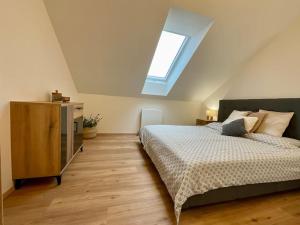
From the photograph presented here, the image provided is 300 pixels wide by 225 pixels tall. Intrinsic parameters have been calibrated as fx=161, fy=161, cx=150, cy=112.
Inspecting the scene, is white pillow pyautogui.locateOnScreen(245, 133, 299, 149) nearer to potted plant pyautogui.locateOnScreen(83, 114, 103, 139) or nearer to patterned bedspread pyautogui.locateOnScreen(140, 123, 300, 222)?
patterned bedspread pyautogui.locateOnScreen(140, 123, 300, 222)

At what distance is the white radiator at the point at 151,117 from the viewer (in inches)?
174

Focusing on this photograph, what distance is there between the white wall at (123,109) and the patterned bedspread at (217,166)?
249 cm

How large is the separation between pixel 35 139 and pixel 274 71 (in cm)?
379

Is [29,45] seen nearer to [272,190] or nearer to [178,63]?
[178,63]

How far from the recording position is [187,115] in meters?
4.96

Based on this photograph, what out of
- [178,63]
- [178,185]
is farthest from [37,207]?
[178,63]

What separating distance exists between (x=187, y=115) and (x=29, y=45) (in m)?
4.10

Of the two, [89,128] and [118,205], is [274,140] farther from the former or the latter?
[89,128]

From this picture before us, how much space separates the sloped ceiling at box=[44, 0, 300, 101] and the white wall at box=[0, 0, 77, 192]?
1.16 feet

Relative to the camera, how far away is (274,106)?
2703 millimetres

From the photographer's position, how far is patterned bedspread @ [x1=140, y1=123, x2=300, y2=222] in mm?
1395

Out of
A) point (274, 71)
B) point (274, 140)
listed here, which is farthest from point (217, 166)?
point (274, 71)

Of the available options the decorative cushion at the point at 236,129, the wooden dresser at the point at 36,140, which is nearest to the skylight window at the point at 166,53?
the decorative cushion at the point at 236,129

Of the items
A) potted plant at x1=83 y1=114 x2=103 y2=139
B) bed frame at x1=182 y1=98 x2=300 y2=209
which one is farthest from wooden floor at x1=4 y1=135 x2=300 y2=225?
potted plant at x1=83 y1=114 x2=103 y2=139
